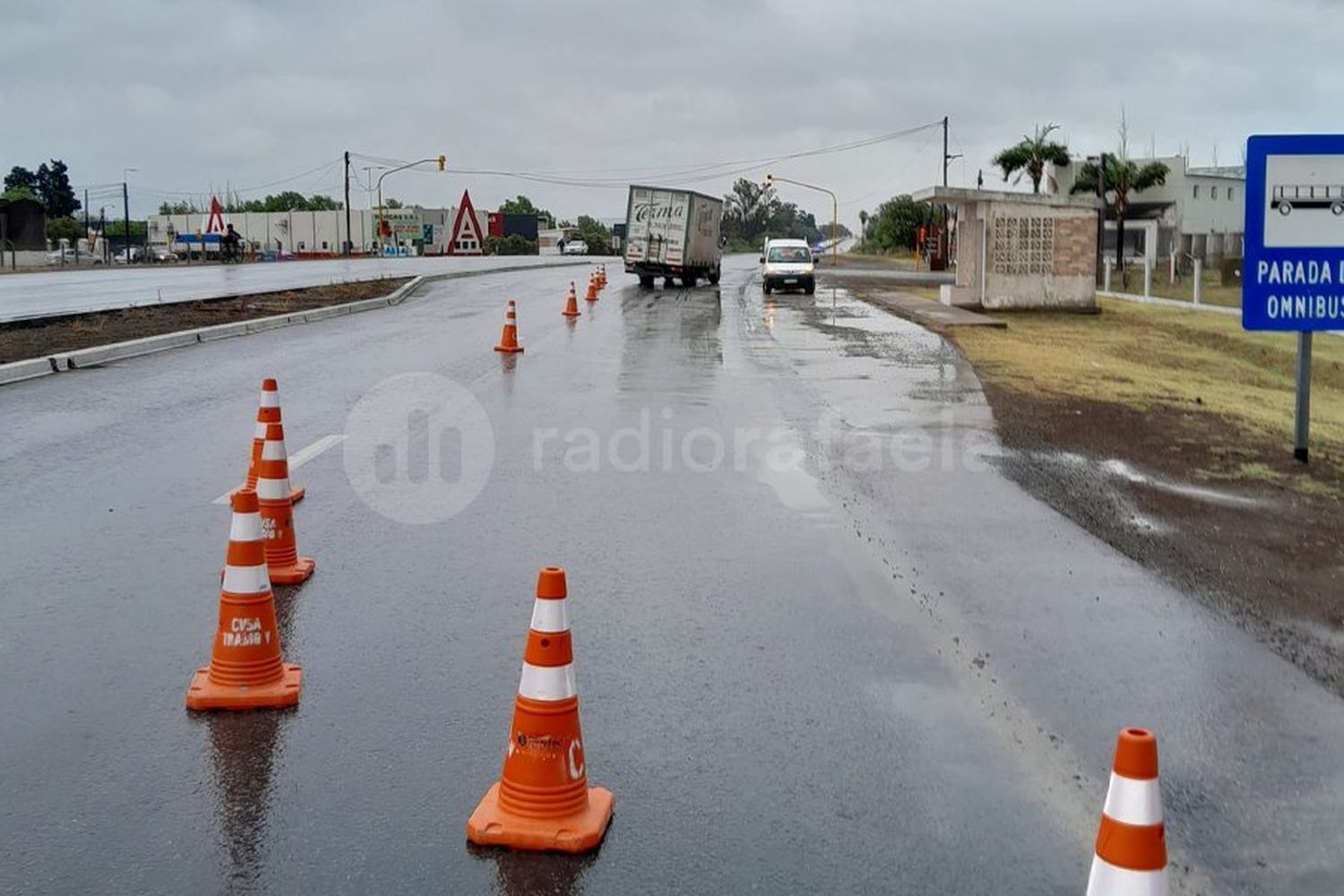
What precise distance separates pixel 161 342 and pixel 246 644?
16.3m

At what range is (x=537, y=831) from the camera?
4379 mm

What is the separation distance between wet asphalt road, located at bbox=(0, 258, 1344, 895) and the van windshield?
31.8m

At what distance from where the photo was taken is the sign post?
467 inches

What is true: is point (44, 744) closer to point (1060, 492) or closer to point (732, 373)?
point (1060, 492)

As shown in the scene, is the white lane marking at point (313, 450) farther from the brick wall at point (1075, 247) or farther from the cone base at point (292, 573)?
the brick wall at point (1075, 247)

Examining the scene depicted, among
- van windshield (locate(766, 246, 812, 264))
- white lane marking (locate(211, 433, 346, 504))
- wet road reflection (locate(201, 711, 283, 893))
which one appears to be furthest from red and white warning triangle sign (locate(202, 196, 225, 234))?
wet road reflection (locate(201, 711, 283, 893))

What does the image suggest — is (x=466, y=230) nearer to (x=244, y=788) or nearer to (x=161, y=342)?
(x=161, y=342)

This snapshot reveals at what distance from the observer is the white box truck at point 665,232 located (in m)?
43.7

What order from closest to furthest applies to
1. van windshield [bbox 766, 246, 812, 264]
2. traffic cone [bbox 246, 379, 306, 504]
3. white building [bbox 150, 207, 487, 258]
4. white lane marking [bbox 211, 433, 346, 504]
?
traffic cone [bbox 246, 379, 306, 504] < white lane marking [bbox 211, 433, 346, 504] < van windshield [bbox 766, 246, 812, 264] < white building [bbox 150, 207, 487, 258]

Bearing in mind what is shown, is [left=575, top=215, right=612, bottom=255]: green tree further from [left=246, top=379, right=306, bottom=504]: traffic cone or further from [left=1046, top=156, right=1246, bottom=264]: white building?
[left=246, top=379, right=306, bottom=504]: traffic cone

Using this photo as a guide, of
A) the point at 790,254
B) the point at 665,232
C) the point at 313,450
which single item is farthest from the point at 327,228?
the point at 313,450

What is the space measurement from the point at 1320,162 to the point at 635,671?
883 cm

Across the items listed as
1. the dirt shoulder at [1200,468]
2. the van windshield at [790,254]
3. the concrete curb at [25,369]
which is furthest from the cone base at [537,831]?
the van windshield at [790,254]

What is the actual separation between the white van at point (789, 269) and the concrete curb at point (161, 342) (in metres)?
13.4
